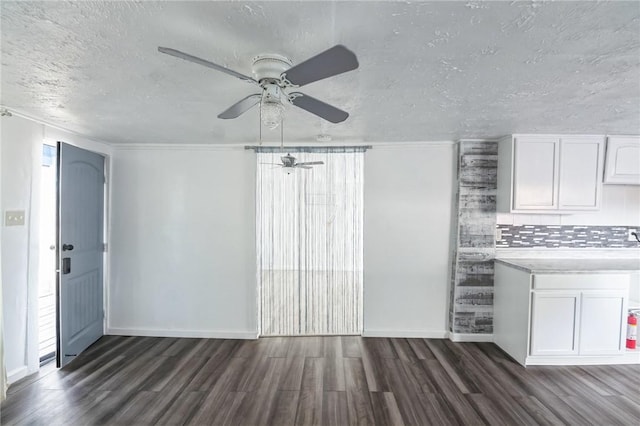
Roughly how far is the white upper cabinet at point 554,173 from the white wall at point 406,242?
0.71 m

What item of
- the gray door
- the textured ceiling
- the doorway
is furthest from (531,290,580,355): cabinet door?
the doorway

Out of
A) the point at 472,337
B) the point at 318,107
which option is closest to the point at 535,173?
the point at 472,337

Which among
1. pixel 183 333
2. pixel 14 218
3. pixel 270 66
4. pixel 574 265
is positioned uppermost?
pixel 270 66

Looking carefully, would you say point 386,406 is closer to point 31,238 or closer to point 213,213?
point 213,213

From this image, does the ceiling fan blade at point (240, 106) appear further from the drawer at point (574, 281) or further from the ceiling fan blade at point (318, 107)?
the drawer at point (574, 281)

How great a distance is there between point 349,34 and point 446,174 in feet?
8.50

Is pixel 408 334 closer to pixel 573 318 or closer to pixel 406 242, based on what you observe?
pixel 406 242

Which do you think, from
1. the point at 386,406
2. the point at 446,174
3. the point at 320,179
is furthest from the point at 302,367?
the point at 446,174

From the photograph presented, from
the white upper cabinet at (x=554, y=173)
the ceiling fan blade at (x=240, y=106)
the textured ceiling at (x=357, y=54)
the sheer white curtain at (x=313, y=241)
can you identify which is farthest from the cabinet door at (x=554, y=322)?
the ceiling fan blade at (x=240, y=106)

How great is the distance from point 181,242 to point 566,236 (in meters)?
4.55

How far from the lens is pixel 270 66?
132cm

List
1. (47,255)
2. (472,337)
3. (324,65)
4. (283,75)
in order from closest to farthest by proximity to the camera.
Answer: (324,65) < (283,75) < (472,337) < (47,255)

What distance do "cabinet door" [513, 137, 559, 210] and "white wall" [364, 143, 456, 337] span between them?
70cm

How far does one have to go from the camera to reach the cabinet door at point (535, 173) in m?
3.04
